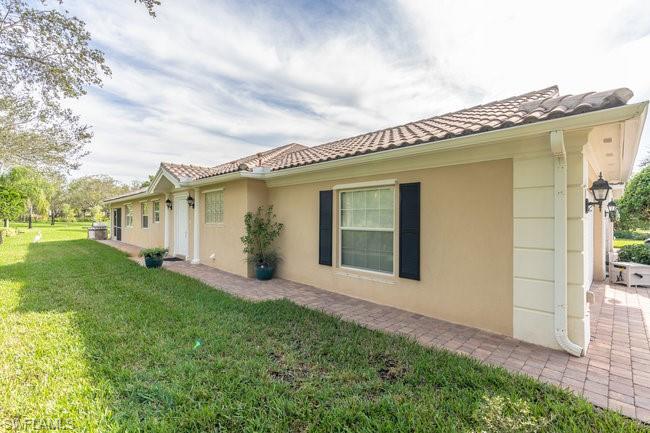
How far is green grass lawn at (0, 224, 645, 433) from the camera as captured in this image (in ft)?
9.41

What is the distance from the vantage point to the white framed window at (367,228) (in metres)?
6.64

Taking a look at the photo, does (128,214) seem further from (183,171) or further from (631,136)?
(631,136)

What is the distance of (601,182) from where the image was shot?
→ 17.9 feet

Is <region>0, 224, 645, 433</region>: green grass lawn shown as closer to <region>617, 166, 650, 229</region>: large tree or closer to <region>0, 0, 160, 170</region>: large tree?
<region>0, 0, 160, 170</region>: large tree

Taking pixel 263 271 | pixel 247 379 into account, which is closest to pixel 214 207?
pixel 263 271

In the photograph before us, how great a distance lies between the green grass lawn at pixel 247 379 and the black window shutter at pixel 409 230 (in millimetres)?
1675

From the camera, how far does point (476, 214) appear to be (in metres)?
5.22

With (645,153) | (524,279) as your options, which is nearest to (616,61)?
(524,279)

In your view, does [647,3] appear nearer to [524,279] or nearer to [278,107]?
[524,279]

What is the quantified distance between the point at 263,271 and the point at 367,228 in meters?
3.74

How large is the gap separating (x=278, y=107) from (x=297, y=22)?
484cm

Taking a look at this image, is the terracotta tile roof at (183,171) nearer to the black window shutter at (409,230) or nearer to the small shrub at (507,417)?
the black window shutter at (409,230)

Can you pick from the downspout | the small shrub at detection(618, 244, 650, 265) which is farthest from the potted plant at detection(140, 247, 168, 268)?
the small shrub at detection(618, 244, 650, 265)

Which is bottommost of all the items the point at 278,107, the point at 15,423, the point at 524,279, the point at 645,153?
the point at 15,423
